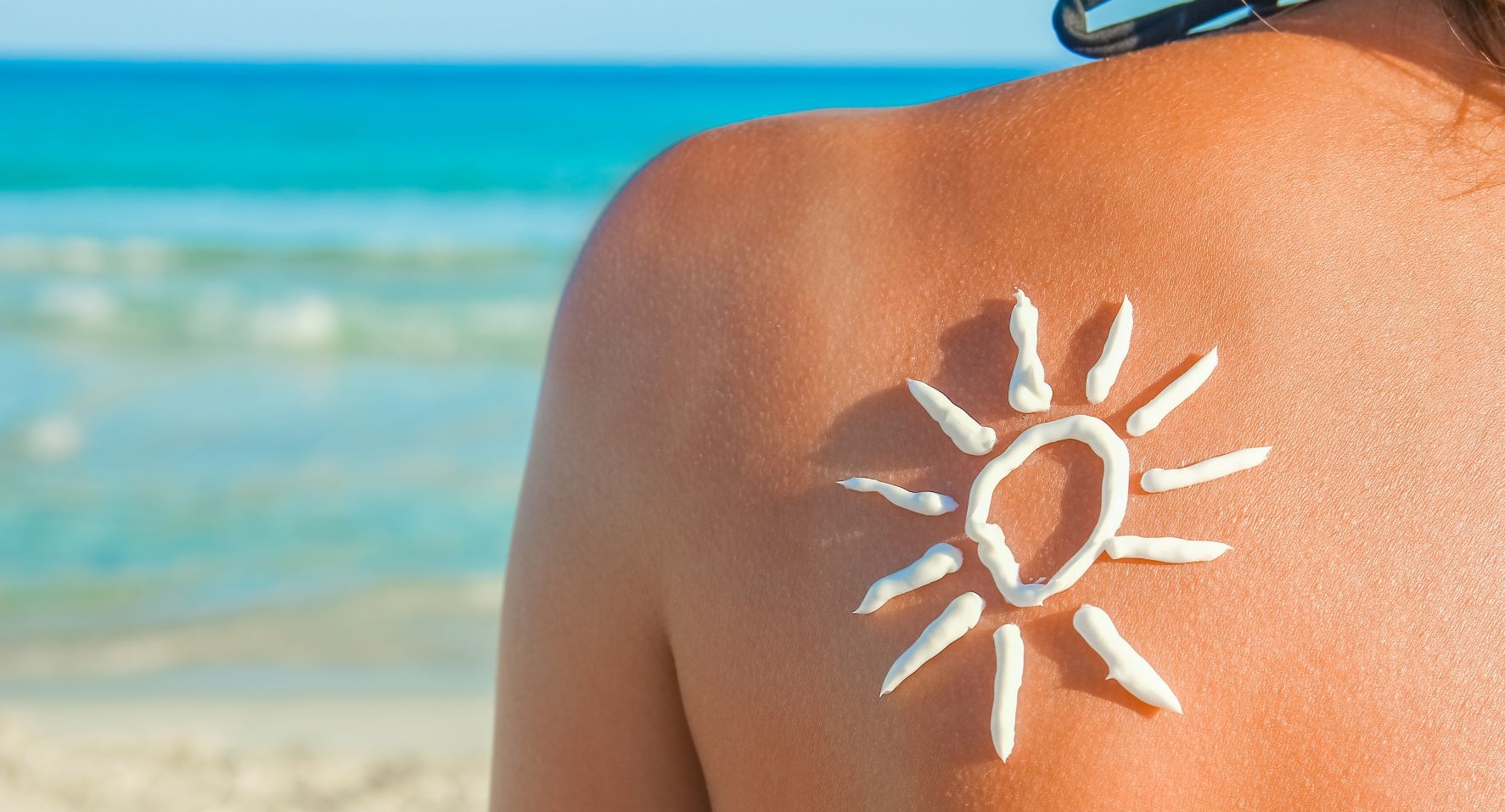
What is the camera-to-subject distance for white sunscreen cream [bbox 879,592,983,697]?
569mm

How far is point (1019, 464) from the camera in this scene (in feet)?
1.89

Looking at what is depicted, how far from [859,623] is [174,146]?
636 inches

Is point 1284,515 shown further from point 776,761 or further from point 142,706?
point 142,706

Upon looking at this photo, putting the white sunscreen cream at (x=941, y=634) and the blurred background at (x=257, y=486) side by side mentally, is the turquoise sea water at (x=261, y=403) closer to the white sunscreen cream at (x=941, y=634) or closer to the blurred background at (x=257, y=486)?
the blurred background at (x=257, y=486)

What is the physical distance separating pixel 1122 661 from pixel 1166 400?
11 centimetres

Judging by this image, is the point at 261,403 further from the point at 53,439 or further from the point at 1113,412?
the point at 1113,412

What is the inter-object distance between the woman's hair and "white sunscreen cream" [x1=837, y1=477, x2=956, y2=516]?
31 cm

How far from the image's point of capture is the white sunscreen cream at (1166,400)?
57 centimetres

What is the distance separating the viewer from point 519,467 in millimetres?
4621

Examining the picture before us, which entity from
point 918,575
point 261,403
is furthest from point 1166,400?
point 261,403

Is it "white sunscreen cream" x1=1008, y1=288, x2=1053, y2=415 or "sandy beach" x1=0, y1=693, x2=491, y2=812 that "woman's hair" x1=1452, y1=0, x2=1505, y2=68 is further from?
"sandy beach" x1=0, y1=693, x2=491, y2=812

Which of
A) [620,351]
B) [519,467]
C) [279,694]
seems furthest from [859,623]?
[519,467]

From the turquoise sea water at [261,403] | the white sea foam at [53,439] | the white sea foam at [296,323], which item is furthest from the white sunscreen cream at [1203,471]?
the white sea foam at [296,323]

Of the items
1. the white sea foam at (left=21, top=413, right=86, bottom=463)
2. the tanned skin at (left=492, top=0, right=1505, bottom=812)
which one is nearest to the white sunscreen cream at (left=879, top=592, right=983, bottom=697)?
the tanned skin at (left=492, top=0, right=1505, bottom=812)
